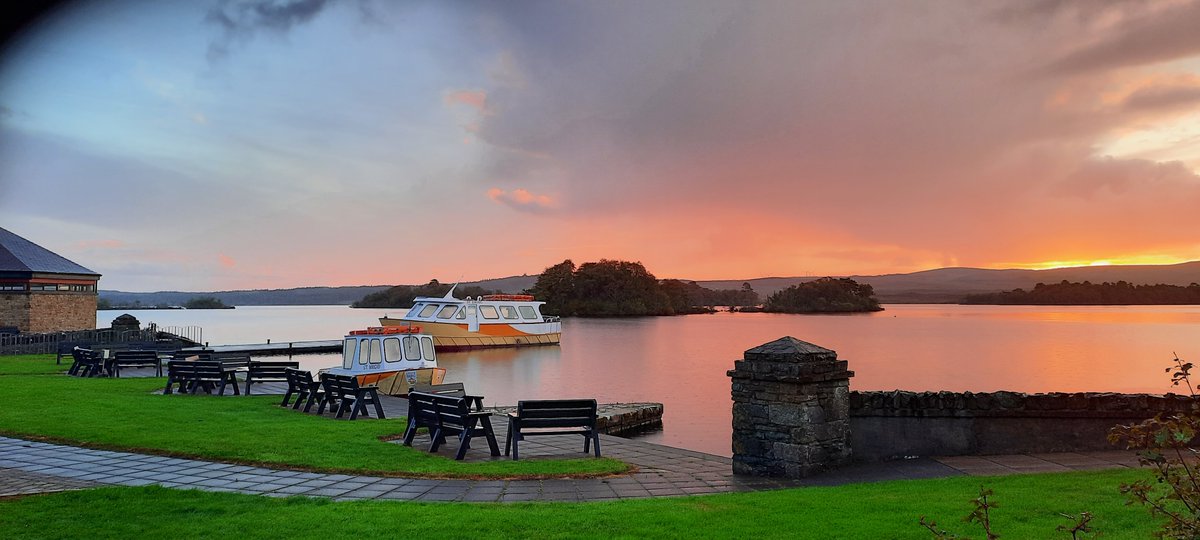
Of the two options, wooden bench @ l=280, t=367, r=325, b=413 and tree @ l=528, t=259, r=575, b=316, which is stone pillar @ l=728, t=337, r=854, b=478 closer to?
wooden bench @ l=280, t=367, r=325, b=413

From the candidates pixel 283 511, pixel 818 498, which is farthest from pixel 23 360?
pixel 818 498

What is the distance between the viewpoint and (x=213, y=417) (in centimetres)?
1132

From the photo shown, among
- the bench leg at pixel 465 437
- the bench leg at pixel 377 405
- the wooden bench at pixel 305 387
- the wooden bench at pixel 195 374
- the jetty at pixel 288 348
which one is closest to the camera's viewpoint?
the bench leg at pixel 465 437

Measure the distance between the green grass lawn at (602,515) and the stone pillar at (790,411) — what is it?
1216 mm

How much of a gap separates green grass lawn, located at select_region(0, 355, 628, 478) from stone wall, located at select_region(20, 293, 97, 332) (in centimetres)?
2001

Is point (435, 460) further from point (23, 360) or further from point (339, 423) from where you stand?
point (23, 360)

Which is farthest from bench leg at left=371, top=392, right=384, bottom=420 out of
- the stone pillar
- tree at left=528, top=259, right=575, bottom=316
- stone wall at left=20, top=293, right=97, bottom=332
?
tree at left=528, top=259, right=575, bottom=316

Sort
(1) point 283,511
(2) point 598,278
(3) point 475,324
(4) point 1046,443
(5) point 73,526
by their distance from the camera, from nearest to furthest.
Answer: (5) point 73,526
(1) point 283,511
(4) point 1046,443
(3) point 475,324
(2) point 598,278

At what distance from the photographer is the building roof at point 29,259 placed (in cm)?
3036

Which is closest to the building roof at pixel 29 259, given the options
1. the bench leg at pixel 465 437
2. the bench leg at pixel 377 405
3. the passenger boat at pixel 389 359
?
the passenger boat at pixel 389 359

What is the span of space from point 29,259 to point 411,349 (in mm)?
23827

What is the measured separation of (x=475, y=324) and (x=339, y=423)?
3604 cm

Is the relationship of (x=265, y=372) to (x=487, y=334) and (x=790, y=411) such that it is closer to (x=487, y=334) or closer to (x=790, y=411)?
(x=790, y=411)

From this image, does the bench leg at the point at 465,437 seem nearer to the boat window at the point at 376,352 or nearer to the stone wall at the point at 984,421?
the stone wall at the point at 984,421
